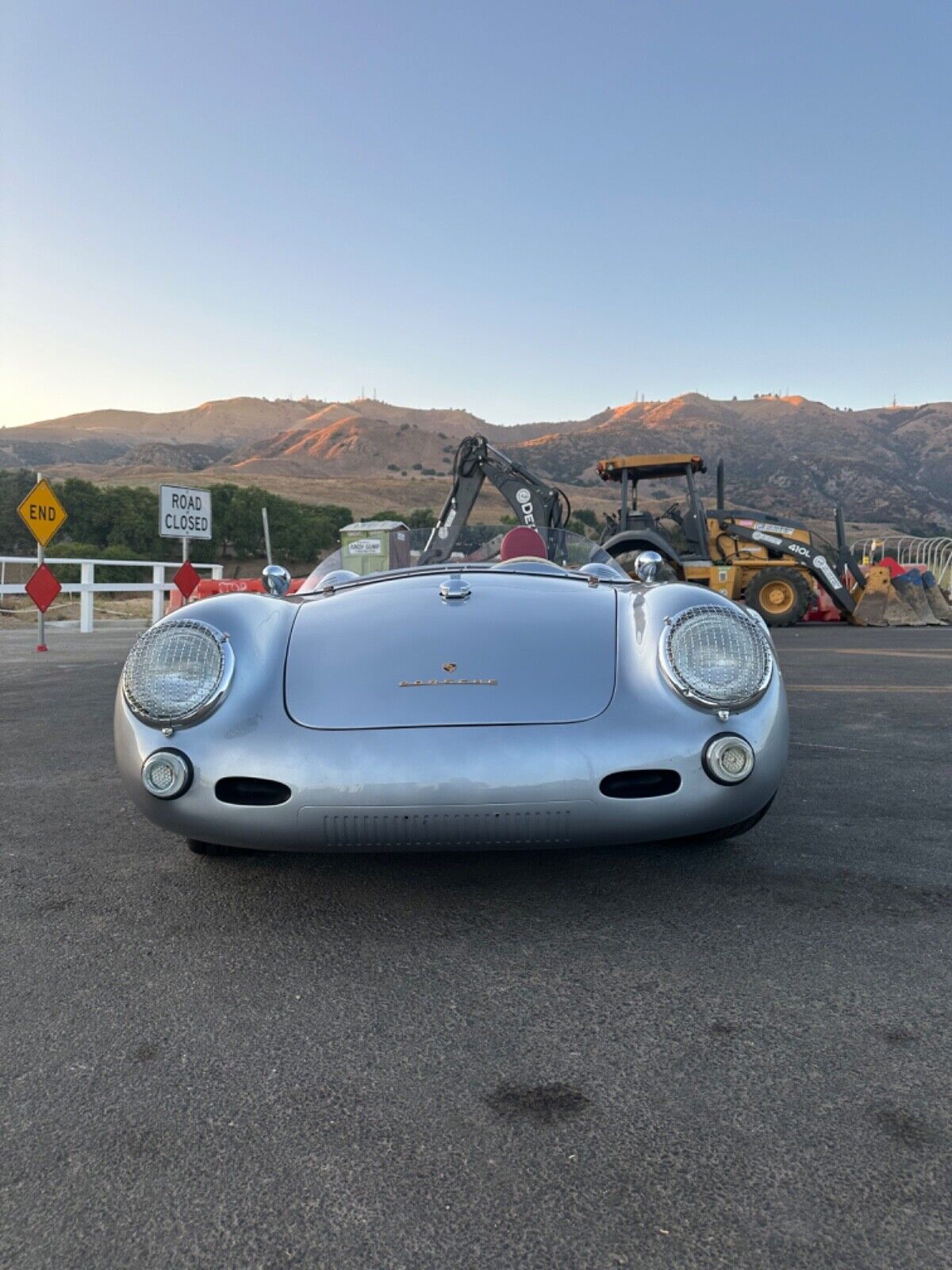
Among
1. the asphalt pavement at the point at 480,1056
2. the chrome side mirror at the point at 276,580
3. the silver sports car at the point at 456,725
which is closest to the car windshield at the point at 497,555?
the chrome side mirror at the point at 276,580

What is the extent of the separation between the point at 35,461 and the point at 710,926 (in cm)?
16537

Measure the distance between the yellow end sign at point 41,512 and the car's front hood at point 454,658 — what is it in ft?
34.0

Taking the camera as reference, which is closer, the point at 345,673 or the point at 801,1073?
the point at 801,1073

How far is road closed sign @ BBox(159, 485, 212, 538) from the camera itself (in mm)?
13719

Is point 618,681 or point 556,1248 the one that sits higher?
point 618,681

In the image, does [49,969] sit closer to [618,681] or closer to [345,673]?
[345,673]

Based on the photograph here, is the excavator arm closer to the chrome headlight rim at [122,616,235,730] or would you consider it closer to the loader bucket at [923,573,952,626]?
the loader bucket at [923,573,952,626]

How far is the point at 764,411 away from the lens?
19238 cm

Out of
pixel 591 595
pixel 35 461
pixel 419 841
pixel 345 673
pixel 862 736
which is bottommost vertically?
pixel 862 736

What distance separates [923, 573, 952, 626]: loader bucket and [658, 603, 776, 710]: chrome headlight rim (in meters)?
15.5

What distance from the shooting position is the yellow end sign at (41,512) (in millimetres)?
11953

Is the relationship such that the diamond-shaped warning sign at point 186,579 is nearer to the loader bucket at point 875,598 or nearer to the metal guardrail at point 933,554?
the loader bucket at point 875,598

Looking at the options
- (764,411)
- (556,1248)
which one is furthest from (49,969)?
(764,411)

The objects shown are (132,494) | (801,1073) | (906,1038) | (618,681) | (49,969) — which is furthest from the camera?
(132,494)
